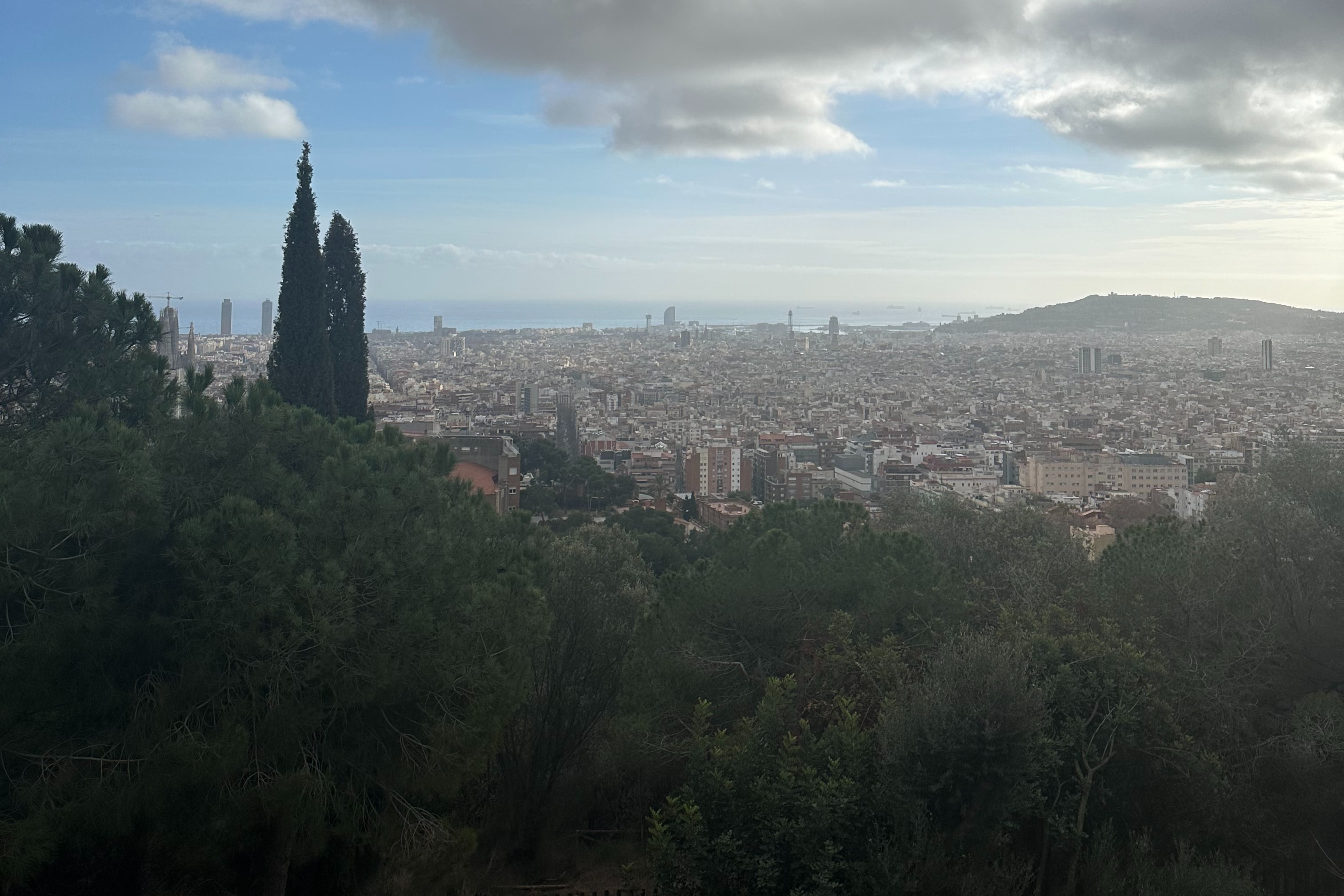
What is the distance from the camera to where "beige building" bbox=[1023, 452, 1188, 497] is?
31141 mm

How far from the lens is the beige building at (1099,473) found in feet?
102

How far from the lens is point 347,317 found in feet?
51.5

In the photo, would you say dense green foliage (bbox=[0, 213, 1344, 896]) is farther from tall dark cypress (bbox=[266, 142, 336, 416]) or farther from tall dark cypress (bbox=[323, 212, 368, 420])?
tall dark cypress (bbox=[323, 212, 368, 420])

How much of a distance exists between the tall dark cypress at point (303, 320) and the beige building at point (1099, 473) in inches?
892

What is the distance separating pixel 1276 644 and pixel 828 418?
52420mm

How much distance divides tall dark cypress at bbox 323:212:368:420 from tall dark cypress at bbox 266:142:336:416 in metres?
1.66

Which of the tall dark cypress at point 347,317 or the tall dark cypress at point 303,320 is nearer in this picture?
the tall dark cypress at point 303,320

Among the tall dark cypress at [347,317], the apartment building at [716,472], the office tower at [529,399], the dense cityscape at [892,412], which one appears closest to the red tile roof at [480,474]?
the dense cityscape at [892,412]

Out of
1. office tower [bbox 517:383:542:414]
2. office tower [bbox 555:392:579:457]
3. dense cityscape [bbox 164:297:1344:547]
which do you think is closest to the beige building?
Result: dense cityscape [bbox 164:297:1344:547]

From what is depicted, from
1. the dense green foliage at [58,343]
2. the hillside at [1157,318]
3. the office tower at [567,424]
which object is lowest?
the office tower at [567,424]

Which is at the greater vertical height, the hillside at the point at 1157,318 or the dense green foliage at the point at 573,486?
the hillside at the point at 1157,318

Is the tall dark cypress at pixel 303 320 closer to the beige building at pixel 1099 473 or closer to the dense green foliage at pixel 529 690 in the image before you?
the dense green foliage at pixel 529 690

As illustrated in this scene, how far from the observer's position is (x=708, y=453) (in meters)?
37.0

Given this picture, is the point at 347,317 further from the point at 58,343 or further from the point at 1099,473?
the point at 1099,473
